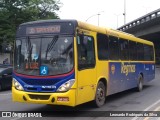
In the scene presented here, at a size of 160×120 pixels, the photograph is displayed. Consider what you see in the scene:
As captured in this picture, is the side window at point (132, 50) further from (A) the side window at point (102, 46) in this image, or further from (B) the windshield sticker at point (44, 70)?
(B) the windshield sticker at point (44, 70)

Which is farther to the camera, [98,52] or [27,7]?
[27,7]

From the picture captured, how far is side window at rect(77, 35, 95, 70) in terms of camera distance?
10.7 m

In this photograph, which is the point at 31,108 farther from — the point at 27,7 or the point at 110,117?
the point at 27,7

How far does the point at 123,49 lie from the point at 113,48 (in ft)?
4.49

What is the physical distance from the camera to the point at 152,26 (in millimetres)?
51844

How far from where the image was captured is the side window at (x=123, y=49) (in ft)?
48.7

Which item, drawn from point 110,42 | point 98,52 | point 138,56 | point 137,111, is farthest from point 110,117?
point 138,56

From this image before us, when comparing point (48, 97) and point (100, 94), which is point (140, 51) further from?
point (48, 97)

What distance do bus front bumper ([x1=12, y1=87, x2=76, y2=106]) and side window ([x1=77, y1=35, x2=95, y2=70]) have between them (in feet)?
3.16

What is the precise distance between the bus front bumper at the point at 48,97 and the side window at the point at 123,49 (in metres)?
5.10

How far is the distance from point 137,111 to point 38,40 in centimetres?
372

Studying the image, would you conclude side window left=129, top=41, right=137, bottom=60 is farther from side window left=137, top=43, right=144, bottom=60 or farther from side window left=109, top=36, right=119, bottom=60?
side window left=109, top=36, right=119, bottom=60

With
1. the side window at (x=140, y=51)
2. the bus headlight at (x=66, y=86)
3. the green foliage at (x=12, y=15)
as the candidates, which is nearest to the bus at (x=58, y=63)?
the bus headlight at (x=66, y=86)

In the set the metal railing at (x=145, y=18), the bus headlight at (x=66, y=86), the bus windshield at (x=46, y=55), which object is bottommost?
the bus headlight at (x=66, y=86)
